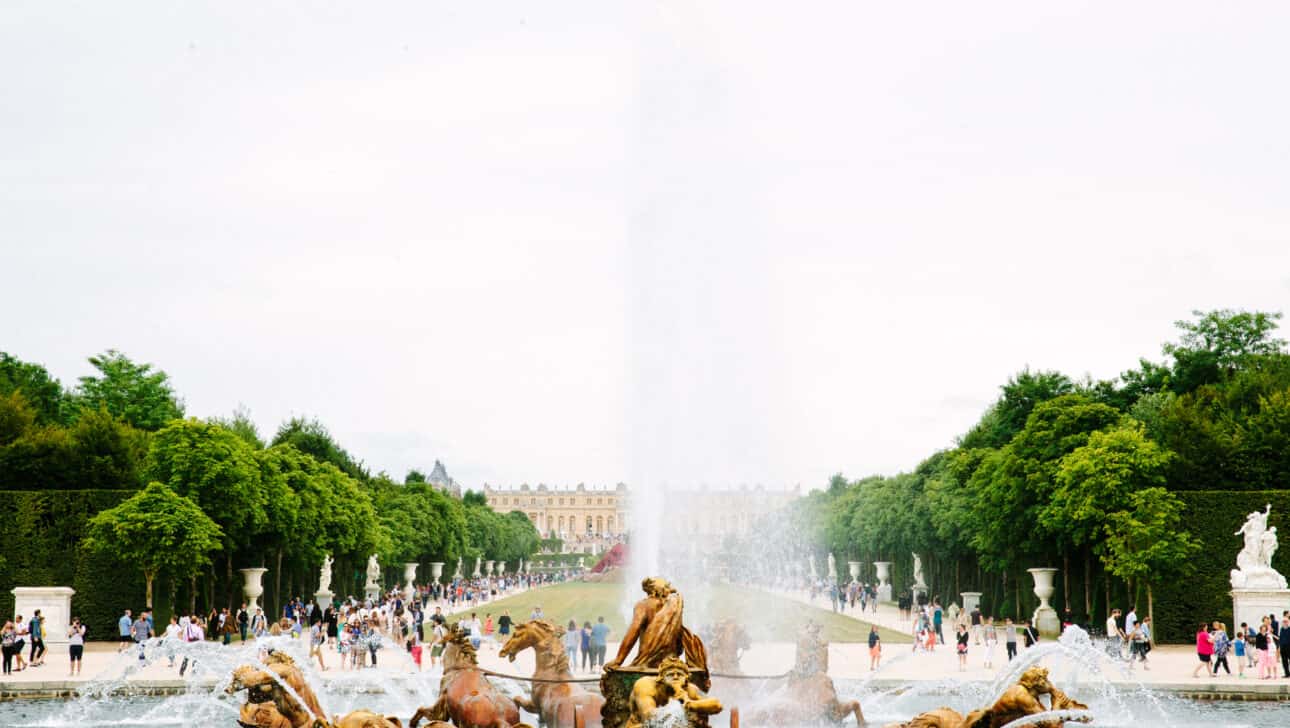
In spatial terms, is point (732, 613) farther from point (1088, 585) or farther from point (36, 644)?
point (36, 644)

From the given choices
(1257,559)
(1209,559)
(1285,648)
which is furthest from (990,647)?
(1285,648)

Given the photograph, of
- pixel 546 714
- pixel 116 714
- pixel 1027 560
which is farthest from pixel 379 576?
pixel 546 714

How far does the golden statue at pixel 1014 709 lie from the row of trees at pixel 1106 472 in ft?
77.5

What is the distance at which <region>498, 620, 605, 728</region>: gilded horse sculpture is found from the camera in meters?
13.7

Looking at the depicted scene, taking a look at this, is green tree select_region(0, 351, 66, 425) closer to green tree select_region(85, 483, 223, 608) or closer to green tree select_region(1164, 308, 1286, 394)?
green tree select_region(85, 483, 223, 608)

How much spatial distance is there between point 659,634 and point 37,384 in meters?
63.2

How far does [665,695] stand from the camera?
11.2 m

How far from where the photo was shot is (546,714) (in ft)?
45.2

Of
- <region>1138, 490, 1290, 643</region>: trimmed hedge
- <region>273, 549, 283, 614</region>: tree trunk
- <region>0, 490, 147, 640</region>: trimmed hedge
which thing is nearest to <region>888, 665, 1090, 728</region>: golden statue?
<region>1138, 490, 1290, 643</region>: trimmed hedge

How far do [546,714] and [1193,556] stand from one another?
87.4 ft

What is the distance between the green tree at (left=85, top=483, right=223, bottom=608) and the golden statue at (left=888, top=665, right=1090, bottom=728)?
2666 cm

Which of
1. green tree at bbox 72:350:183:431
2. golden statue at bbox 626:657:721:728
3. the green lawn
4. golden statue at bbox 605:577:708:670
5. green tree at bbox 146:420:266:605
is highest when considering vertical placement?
green tree at bbox 72:350:183:431

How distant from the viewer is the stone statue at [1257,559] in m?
33.0

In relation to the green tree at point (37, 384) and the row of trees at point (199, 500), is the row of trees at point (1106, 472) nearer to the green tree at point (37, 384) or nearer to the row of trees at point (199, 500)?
the row of trees at point (199, 500)
